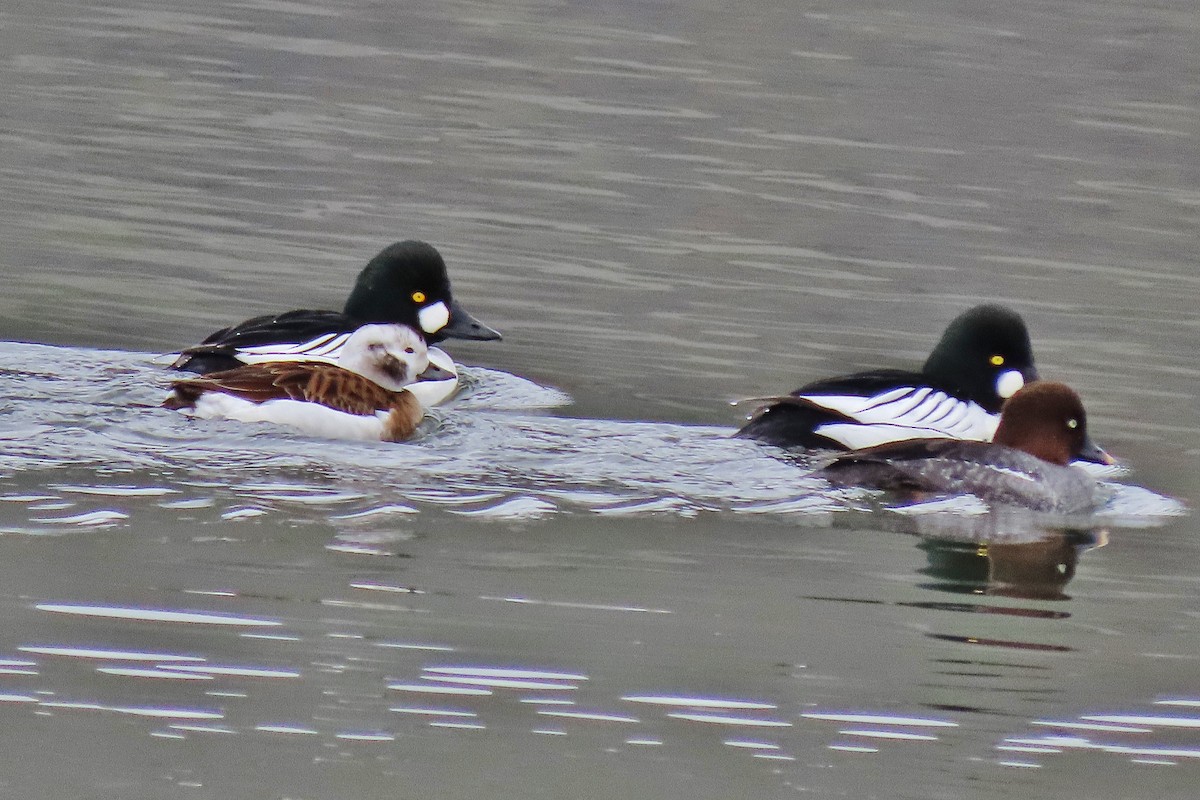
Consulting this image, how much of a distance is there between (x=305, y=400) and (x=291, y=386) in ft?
0.30

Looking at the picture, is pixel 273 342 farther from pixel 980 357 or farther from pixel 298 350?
pixel 980 357

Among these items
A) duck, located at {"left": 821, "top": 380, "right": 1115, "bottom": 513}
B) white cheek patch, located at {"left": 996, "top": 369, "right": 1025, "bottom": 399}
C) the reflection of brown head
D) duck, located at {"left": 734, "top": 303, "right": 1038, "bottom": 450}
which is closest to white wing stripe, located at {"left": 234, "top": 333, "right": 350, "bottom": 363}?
duck, located at {"left": 734, "top": 303, "right": 1038, "bottom": 450}

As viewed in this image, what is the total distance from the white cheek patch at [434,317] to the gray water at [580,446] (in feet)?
1.12

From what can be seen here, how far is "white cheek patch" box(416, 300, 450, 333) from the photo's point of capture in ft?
36.5

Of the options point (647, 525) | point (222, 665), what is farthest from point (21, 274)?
point (222, 665)

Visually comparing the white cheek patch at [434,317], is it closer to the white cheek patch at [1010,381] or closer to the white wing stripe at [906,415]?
the white wing stripe at [906,415]

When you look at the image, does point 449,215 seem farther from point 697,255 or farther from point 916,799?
point 916,799

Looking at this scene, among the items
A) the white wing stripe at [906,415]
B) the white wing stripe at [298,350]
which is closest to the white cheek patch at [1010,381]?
the white wing stripe at [906,415]

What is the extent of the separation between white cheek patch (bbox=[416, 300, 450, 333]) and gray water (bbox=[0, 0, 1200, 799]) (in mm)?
342

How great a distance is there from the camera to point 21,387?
385 inches

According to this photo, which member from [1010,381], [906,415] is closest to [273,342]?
[906,415]

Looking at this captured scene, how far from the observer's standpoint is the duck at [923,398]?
31.7 ft

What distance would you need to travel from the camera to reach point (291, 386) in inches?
365

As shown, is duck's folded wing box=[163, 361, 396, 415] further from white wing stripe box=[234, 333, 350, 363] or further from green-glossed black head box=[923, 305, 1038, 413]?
green-glossed black head box=[923, 305, 1038, 413]
